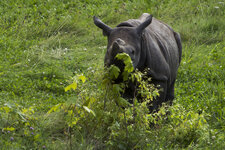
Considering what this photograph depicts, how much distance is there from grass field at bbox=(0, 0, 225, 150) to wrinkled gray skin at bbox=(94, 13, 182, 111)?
0.36 m

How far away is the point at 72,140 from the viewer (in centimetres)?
568

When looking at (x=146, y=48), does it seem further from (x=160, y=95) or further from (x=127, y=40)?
(x=160, y=95)

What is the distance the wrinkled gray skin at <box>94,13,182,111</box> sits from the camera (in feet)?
19.0

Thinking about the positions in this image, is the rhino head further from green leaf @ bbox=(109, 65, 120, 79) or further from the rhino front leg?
the rhino front leg

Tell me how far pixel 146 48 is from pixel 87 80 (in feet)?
5.96

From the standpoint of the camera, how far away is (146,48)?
20.9 ft

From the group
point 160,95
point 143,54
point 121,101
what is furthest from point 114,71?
point 160,95

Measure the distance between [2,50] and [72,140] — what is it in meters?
4.69

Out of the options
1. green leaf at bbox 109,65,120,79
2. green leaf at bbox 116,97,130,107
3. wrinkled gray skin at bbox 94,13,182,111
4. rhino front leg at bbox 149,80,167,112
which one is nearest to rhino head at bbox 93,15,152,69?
wrinkled gray skin at bbox 94,13,182,111

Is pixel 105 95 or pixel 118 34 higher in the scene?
pixel 118 34

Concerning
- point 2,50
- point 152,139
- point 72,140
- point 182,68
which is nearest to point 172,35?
point 182,68

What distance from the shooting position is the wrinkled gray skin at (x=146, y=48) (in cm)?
580

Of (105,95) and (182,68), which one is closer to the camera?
(105,95)

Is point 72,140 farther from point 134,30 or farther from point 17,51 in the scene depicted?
point 17,51
